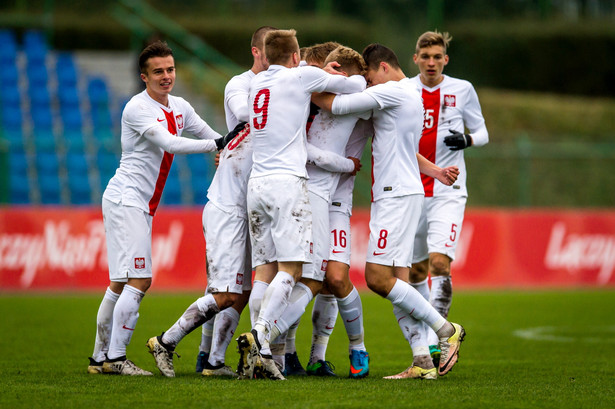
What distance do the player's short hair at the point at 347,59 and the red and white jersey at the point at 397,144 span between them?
32 centimetres

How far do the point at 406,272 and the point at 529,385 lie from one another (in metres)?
1.25

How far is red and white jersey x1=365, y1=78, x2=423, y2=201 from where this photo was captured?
7285mm

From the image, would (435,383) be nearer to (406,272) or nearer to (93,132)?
(406,272)

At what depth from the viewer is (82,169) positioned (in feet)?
60.1

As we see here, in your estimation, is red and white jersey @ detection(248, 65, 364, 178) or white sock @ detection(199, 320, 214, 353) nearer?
red and white jersey @ detection(248, 65, 364, 178)

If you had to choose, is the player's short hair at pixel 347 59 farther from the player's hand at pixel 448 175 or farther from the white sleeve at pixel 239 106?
the player's hand at pixel 448 175

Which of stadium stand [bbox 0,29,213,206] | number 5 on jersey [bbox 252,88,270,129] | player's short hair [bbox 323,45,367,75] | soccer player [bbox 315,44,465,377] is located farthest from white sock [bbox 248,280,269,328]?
stadium stand [bbox 0,29,213,206]

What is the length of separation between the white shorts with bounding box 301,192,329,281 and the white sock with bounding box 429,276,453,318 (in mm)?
1498

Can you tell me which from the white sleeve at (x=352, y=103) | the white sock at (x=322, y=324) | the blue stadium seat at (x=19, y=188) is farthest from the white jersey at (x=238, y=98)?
the blue stadium seat at (x=19, y=188)

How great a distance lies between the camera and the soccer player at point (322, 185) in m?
7.18

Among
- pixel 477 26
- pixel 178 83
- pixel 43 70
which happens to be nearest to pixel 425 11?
pixel 477 26

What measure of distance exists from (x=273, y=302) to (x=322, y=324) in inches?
39.5

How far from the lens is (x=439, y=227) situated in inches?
336

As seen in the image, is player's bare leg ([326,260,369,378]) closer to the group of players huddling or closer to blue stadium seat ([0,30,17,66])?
the group of players huddling
